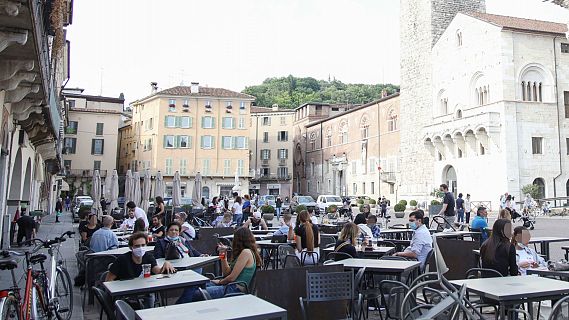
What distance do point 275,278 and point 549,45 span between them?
126 ft

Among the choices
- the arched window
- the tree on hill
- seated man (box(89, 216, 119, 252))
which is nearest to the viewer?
seated man (box(89, 216, 119, 252))

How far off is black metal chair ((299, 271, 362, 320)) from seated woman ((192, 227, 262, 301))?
95 centimetres

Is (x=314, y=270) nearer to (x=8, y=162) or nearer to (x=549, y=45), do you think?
(x=8, y=162)

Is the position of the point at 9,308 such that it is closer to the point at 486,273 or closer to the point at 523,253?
the point at 486,273

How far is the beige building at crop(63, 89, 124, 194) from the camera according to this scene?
175 feet

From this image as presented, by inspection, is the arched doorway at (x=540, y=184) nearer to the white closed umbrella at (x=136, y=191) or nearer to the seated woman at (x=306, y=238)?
the white closed umbrella at (x=136, y=191)

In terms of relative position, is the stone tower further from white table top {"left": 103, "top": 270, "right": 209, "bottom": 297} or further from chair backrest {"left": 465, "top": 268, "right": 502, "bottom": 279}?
white table top {"left": 103, "top": 270, "right": 209, "bottom": 297}

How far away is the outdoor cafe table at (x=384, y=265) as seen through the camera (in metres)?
5.98

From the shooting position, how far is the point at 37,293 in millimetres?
5801

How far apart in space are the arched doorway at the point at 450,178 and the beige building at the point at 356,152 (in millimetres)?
7884

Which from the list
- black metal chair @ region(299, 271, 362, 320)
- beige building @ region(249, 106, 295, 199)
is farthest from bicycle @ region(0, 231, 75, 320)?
beige building @ region(249, 106, 295, 199)

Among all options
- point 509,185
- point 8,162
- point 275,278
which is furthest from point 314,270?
point 509,185

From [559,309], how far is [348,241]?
361 cm

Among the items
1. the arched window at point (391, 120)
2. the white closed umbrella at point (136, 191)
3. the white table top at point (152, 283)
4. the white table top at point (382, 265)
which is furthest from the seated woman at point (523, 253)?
the arched window at point (391, 120)
